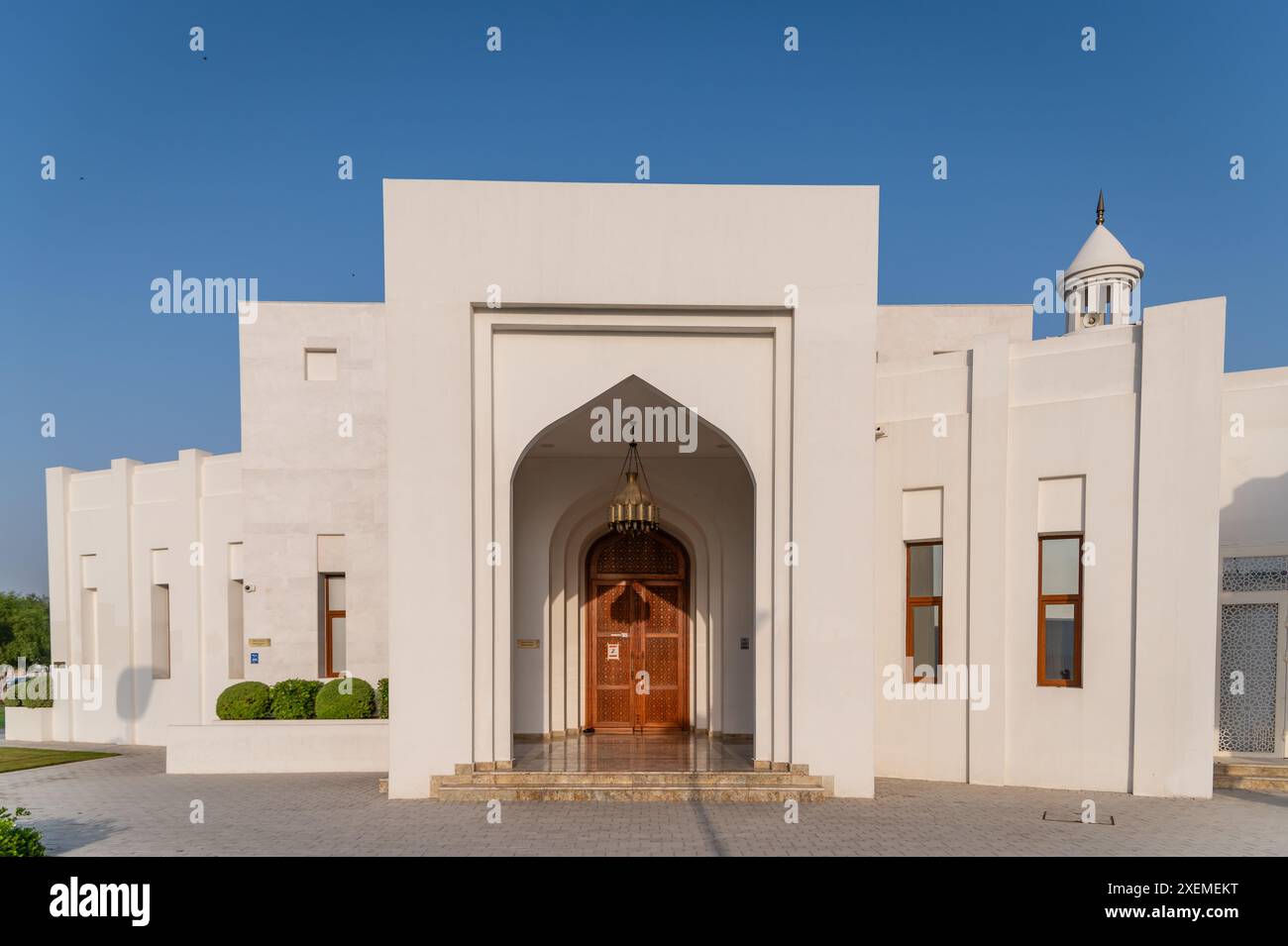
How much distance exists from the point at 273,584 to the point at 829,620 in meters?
9.68

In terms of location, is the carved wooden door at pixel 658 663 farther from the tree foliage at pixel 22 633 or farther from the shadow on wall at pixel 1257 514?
the tree foliage at pixel 22 633

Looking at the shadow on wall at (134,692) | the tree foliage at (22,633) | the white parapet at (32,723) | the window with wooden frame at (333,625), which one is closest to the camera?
the window with wooden frame at (333,625)

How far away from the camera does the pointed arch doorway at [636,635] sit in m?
12.6

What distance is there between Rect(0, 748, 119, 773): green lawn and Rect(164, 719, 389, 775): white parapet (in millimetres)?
3536

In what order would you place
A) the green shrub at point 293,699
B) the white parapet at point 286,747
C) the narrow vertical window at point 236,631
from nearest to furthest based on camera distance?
the white parapet at point 286,747
the green shrub at point 293,699
the narrow vertical window at point 236,631

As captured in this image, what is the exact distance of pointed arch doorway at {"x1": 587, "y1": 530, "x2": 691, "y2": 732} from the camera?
41.2ft

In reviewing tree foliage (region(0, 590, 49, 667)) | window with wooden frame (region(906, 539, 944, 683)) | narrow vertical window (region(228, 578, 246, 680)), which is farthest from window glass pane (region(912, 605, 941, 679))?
tree foliage (region(0, 590, 49, 667))

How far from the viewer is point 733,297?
30.0ft

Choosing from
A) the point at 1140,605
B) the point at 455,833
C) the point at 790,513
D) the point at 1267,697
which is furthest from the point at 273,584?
the point at 1267,697

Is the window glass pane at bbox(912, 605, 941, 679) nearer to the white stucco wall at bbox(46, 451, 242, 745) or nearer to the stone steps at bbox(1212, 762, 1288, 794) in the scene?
the stone steps at bbox(1212, 762, 1288, 794)

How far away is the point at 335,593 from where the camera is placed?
1416 centimetres

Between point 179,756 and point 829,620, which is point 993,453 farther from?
point 179,756

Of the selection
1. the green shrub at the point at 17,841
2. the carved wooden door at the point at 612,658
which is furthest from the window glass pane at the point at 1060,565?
the green shrub at the point at 17,841

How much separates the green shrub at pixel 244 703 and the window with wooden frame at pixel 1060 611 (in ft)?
34.7
